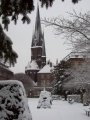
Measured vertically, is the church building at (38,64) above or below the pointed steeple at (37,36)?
below

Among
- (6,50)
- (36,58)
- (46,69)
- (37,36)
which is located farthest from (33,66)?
(6,50)

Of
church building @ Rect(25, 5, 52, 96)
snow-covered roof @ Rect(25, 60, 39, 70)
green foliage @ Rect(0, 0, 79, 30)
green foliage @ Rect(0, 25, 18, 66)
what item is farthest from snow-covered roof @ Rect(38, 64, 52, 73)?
green foliage @ Rect(0, 0, 79, 30)

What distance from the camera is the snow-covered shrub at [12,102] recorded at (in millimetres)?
8305

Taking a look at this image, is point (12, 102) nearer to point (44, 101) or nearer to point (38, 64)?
point (44, 101)

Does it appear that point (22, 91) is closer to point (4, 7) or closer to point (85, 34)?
point (4, 7)

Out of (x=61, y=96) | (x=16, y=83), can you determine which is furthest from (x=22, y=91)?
(x=61, y=96)

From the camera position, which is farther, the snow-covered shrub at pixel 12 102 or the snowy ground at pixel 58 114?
the snowy ground at pixel 58 114

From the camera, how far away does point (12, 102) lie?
8.46 m

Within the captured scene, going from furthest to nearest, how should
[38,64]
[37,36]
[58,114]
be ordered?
[38,64]
[37,36]
[58,114]

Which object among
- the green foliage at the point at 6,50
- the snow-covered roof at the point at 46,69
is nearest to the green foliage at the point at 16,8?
the green foliage at the point at 6,50

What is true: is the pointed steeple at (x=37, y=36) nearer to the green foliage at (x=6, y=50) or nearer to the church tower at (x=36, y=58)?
the church tower at (x=36, y=58)

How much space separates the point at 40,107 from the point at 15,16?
30.3 meters

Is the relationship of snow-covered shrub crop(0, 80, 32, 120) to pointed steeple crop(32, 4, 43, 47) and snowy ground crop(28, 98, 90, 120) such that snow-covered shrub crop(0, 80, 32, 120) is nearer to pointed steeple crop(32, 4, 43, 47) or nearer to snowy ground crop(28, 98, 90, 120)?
snowy ground crop(28, 98, 90, 120)

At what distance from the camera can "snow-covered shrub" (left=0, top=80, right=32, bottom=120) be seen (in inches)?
327
